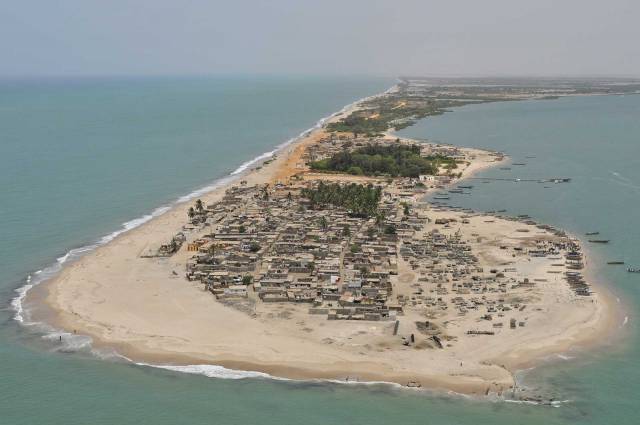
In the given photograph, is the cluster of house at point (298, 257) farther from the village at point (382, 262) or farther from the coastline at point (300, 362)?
the coastline at point (300, 362)

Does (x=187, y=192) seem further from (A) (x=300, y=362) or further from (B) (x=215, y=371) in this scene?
(A) (x=300, y=362)

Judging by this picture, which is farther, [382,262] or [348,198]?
[348,198]

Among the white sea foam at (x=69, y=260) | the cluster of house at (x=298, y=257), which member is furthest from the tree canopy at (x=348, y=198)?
the white sea foam at (x=69, y=260)

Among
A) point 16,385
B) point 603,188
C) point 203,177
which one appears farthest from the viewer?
point 203,177

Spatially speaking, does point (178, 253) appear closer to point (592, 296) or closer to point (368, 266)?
point (368, 266)

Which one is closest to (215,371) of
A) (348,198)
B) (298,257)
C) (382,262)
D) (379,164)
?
(298,257)

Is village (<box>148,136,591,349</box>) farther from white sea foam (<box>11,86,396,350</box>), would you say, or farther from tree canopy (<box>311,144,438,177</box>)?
tree canopy (<box>311,144,438,177</box>)

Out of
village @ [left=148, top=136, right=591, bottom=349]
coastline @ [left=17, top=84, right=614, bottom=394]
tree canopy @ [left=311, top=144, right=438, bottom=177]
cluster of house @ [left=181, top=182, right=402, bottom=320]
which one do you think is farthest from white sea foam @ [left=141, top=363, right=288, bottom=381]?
tree canopy @ [left=311, top=144, right=438, bottom=177]

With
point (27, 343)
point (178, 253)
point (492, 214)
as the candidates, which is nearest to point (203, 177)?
point (178, 253)
